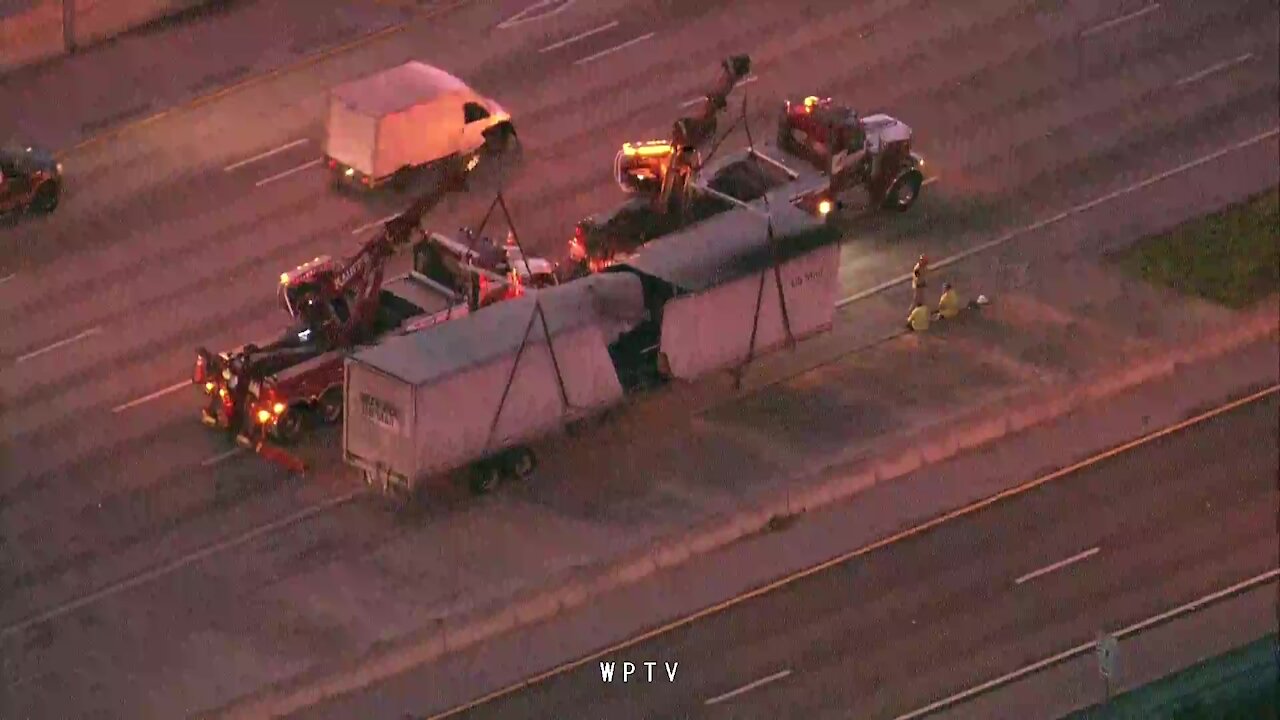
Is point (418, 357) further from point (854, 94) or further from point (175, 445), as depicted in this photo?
point (854, 94)

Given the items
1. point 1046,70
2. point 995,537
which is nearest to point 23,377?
point 995,537

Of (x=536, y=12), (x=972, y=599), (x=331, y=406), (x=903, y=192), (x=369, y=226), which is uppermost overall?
(x=536, y=12)

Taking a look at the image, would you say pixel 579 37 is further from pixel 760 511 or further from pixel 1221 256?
pixel 760 511

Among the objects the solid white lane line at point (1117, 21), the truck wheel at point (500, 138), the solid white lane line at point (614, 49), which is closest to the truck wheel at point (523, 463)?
the truck wheel at point (500, 138)

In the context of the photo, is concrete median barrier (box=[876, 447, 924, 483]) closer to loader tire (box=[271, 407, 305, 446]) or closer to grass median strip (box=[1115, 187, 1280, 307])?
grass median strip (box=[1115, 187, 1280, 307])

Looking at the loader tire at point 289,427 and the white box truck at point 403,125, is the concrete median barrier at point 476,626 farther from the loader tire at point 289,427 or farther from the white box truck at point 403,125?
the white box truck at point 403,125

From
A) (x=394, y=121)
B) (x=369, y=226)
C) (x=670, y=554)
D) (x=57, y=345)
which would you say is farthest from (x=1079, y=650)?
(x=394, y=121)
